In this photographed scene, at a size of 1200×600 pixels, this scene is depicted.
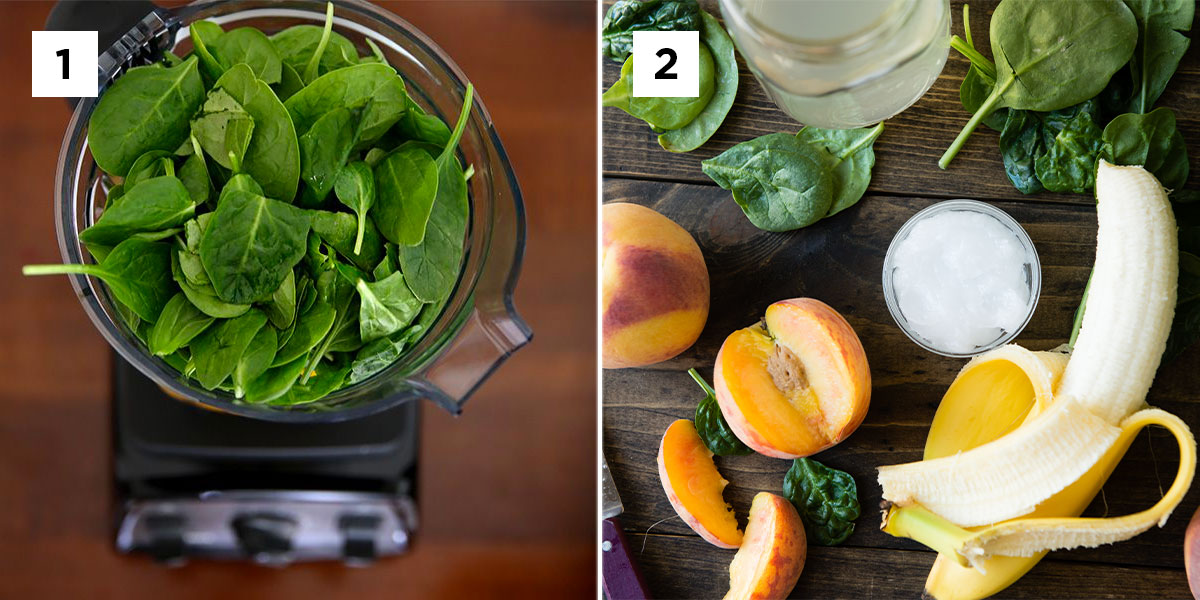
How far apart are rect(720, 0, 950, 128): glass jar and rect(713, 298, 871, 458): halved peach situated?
12cm

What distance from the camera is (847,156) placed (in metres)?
0.51

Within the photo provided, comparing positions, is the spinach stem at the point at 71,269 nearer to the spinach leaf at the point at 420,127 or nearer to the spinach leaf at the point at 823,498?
the spinach leaf at the point at 420,127

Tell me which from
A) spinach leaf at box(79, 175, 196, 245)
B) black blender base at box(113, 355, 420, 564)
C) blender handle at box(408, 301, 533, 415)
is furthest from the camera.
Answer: black blender base at box(113, 355, 420, 564)

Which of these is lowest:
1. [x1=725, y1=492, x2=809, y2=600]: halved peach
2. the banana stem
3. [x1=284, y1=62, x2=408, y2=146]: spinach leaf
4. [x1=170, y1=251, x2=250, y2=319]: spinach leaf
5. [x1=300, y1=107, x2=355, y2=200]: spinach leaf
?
[x1=725, y1=492, x2=809, y2=600]: halved peach

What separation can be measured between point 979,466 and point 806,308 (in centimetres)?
12

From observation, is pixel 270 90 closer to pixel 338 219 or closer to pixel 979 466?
pixel 338 219

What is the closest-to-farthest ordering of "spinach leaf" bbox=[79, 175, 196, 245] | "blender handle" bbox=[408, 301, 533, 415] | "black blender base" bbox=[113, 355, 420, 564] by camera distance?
"spinach leaf" bbox=[79, 175, 196, 245] < "blender handle" bbox=[408, 301, 533, 415] < "black blender base" bbox=[113, 355, 420, 564]

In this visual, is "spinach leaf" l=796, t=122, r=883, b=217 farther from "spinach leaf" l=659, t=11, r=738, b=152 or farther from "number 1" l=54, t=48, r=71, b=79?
"number 1" l=54, t=48, r=71, b=79

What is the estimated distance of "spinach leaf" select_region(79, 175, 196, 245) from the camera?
14.5 inches

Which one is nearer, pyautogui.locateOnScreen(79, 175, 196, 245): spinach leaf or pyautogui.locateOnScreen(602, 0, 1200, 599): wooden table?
pyautogui.locateOnScreen(79, 175, 196, 245): spinach leaf

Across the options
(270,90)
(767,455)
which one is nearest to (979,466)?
(767,455)

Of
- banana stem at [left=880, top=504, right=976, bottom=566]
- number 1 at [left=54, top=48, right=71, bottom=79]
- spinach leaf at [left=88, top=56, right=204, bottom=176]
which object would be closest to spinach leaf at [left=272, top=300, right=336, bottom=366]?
spinach leaf at [left=88, top=56, right=204, bottom=176]

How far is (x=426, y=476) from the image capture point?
0.73 metres

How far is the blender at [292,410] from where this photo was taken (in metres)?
0.45
